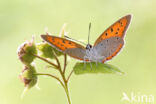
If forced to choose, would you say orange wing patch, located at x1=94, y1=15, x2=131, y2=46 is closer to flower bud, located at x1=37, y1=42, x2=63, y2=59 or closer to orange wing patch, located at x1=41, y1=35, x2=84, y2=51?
orange wing patch, located at x1=41, y1=35, x2=84, y2=51

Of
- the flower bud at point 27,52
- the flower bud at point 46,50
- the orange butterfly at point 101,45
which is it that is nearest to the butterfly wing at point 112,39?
the orange butterfly at point 101,45

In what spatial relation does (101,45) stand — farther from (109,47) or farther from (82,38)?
(82,38)

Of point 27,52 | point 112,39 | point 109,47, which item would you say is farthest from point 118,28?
point 27,52

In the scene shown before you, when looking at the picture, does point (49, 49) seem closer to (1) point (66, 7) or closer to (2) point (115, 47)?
(2) point (115, 47)

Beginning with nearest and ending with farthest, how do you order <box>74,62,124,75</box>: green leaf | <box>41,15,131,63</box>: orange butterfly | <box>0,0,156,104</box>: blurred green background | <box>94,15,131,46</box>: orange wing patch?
<box>74,62,124,75</box>: green leaf < <box>41,15,131,63</box>: orange butterfly < <box>94,15,131,46</box>: orange wing patch < <box>0,0,156,104</box>: blurred green background

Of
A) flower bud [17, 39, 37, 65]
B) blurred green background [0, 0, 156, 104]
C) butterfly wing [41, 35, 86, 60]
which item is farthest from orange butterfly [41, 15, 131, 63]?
blurred green background [0, 0, 156, 104]

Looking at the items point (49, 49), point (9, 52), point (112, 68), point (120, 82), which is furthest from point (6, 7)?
point (112, 68)

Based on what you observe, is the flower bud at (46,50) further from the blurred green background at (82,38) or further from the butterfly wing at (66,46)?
the blurred green background at (82,38)
